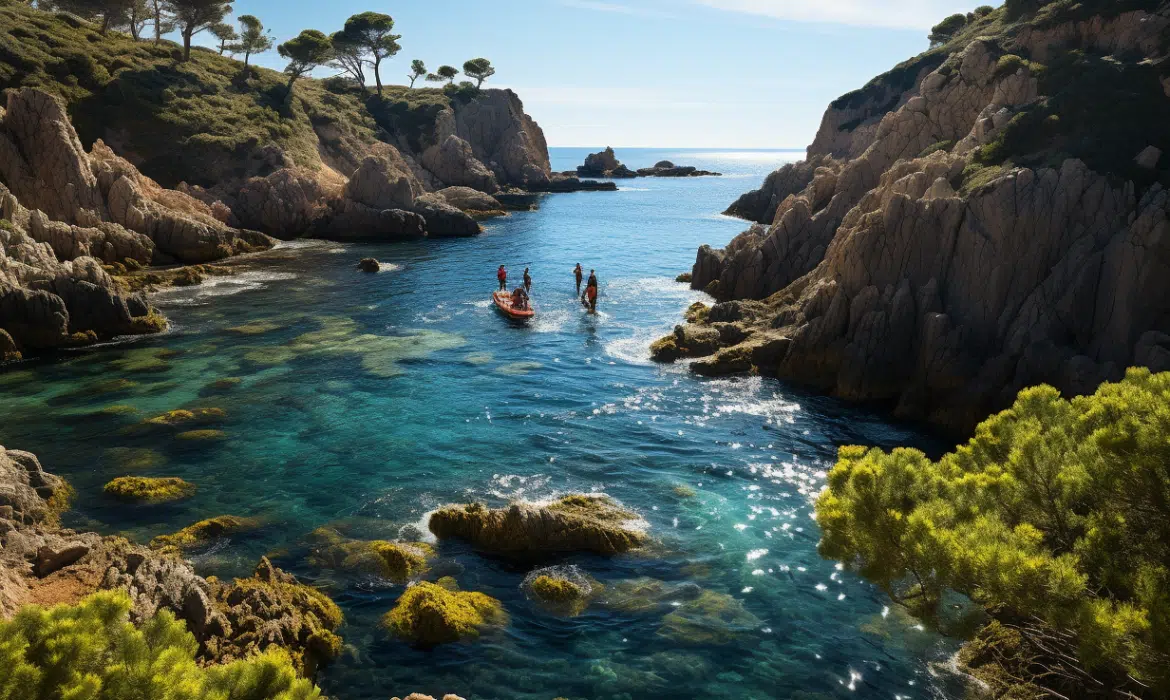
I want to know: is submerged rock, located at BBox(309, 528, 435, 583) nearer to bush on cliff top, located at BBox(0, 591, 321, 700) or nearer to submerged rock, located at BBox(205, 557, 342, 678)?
submerged rock, located at BBox(205, 557, 342, 678)

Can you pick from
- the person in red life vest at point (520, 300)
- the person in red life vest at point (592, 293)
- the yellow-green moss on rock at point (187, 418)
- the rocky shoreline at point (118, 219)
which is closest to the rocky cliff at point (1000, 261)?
the person in red life vest at point (592, 293)

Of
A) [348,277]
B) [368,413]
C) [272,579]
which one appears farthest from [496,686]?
[348,277]

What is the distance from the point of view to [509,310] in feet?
162

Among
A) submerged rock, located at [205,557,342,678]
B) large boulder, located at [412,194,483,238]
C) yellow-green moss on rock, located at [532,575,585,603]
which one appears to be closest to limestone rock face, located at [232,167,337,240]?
large boulder, located at [412,194,483,238]

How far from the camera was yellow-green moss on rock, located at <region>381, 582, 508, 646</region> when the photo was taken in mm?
16739

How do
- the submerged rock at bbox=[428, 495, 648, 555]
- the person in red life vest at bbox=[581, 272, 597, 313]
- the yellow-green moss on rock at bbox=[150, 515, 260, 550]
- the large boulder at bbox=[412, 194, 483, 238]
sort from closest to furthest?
the yellow-green moss on rock at bbox=[150, 515, 260, 550], the submerged rock at bbox=[428, 495, 648, 555], the person in red life vest at bbox=[581, 272, 597, 313], the large boulder at bbox=[412, 194, 483, 238]

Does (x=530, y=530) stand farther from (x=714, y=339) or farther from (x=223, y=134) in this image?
(x=223, y=134)

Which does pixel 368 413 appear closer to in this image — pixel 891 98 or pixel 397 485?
pixel 397 485

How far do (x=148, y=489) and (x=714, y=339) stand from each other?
2746 centimetres

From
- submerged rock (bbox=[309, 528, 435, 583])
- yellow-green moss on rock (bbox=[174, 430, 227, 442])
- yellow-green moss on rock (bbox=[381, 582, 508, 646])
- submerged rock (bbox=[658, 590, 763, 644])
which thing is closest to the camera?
yellow-green moss on rock (bbox=[381, 582, 508, 646])

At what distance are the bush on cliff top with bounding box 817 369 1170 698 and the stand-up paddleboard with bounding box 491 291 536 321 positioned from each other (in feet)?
122

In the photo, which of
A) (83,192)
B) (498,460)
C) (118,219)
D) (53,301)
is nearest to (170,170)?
(118,219)

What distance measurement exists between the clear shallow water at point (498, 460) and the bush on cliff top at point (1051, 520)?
5630 millimetres

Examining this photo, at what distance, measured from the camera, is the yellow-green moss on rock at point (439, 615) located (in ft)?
54.9
